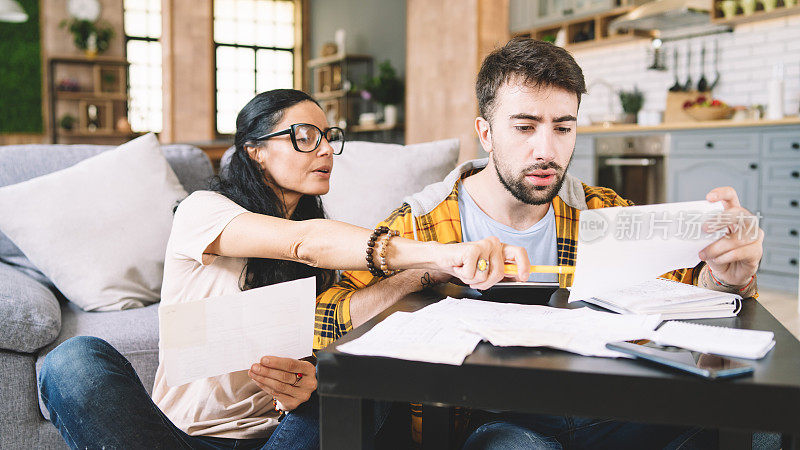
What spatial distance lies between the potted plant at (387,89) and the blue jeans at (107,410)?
7.31 m

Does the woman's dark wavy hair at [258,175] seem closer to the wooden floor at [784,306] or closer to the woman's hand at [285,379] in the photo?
the woman's hand at [285,379]

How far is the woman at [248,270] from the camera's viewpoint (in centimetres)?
110

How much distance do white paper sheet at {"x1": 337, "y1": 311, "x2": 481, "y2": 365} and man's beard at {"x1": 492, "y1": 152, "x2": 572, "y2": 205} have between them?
56 centimetres

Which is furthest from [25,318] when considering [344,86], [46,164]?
[344,86]

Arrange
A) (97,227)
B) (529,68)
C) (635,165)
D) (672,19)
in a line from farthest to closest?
(635,165)
(672,19)
(97,227)
(529,68)

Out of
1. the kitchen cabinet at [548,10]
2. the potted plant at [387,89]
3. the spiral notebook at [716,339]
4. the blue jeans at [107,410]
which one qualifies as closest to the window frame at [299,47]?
the potted plant at [387,89]

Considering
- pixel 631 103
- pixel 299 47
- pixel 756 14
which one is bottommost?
pixel 631 103

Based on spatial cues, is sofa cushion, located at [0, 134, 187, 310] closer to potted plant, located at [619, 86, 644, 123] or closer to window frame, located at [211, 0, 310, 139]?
potted plant, located at [619, 86, 644, 123]

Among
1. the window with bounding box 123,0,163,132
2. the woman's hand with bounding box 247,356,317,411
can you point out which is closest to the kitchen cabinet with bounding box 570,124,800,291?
the woman's hand with bounding box 247,356,317,411

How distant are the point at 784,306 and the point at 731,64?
6.93ft

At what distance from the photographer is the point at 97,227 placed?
211 cm

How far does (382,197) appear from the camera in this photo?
86.6 inches

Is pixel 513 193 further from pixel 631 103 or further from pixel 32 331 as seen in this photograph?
pixel 631 103

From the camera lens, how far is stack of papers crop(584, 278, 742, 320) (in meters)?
1.01
